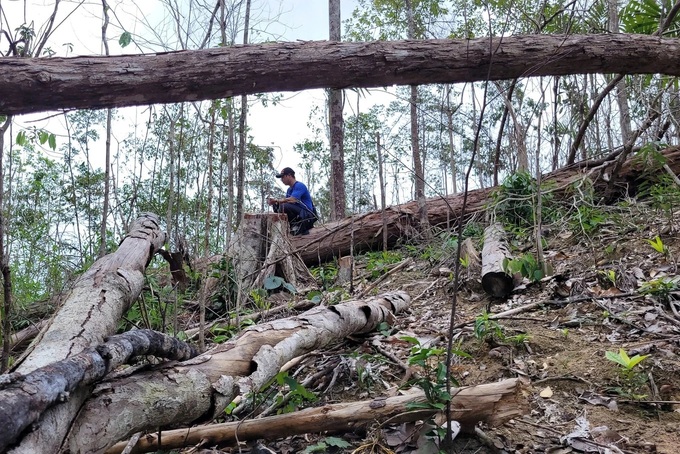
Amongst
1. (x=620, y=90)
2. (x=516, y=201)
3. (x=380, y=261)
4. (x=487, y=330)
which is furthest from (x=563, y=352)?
(x=620, y=90)

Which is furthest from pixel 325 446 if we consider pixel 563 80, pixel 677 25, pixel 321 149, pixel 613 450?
pixel 321 149

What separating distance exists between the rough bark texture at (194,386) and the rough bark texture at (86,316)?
0.08m

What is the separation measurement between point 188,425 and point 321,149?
17.9 meters

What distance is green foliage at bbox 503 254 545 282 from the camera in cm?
370

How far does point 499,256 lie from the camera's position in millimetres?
4082

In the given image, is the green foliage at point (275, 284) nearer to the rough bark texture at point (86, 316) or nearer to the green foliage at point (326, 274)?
the green foliage at point (326, 274)

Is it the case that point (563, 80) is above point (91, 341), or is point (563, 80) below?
above

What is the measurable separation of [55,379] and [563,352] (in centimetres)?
242

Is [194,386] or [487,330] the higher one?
[194,386]

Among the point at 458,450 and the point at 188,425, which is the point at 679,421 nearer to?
the point at 458,450

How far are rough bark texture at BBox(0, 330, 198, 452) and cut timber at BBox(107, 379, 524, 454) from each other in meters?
0.52

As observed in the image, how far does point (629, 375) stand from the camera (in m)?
2.34

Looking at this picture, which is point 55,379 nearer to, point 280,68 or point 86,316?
point 86,316

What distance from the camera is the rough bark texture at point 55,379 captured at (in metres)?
1.21
